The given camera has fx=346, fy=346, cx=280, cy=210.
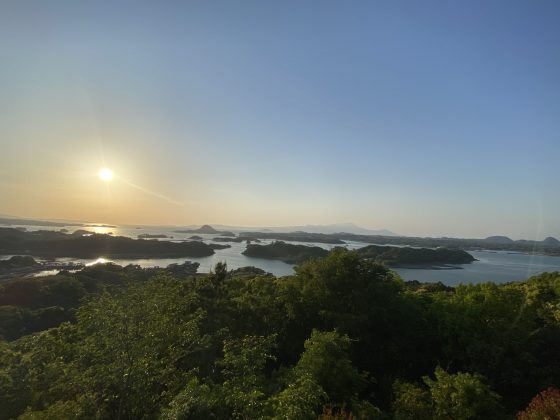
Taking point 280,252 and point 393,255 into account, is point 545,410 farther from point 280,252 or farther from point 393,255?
point 280,252

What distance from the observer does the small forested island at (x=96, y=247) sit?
4985 inches

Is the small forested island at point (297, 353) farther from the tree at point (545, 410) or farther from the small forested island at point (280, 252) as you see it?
the small forested island at point (280, 252)

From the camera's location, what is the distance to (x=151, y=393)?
38.5 feet

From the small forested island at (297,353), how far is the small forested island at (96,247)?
114 meters

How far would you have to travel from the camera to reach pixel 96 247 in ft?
439

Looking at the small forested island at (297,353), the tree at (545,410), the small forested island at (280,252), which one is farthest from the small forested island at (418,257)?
the tree at (545,410)

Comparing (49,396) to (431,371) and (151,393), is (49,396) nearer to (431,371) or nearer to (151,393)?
(151,393)

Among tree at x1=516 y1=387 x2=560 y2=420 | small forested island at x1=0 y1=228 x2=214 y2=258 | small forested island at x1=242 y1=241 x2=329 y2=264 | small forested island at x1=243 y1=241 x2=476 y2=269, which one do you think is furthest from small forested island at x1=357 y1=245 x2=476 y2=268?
tree at x1=516 y1=387 x2=560 y2=420

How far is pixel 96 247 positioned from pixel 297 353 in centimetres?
13433

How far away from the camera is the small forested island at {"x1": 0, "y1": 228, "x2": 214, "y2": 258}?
415 ft

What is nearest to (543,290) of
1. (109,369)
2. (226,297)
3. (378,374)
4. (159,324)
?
(378,374)

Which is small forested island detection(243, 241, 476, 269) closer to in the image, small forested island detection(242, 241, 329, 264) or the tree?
small forested island detection(242, 241, 329, 264)

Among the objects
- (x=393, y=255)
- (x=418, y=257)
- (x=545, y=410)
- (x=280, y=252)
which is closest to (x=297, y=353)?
(x=545, y=410)

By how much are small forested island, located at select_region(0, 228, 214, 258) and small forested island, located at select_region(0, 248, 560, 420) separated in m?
114
